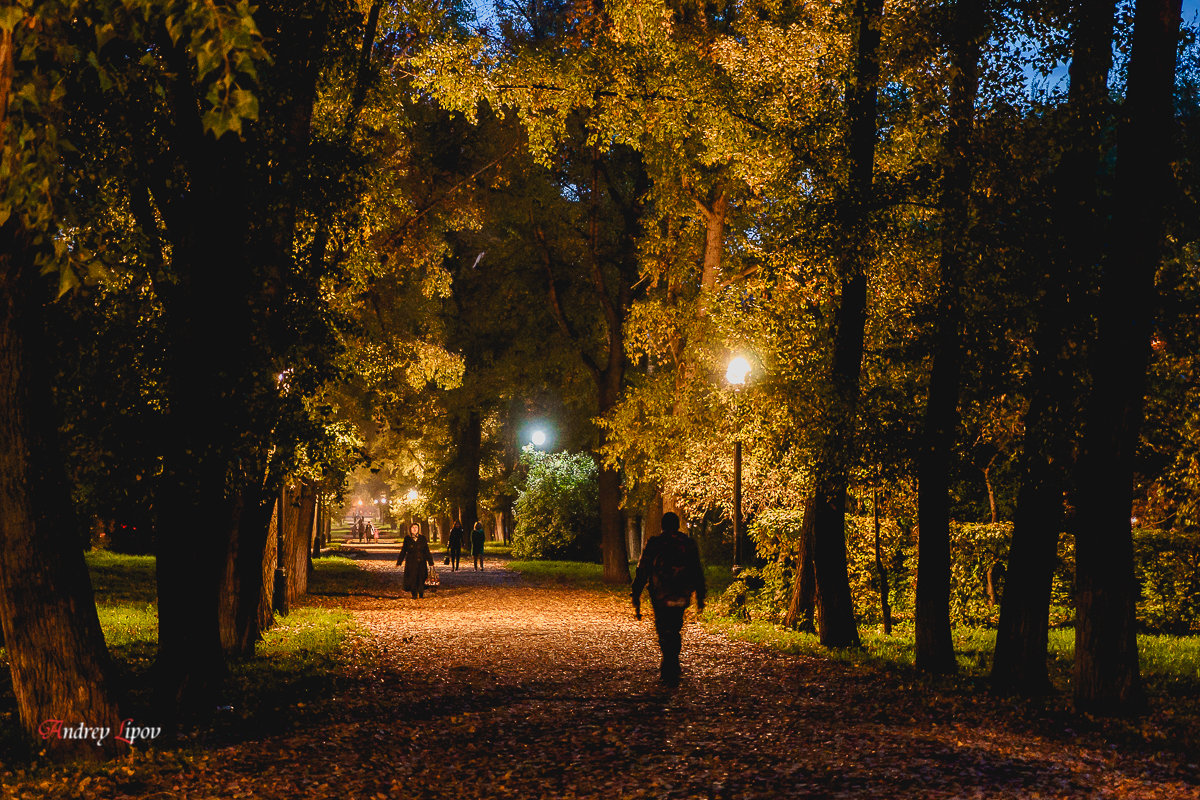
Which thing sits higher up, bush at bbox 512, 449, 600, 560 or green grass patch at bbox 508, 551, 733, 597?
bush at bbox 512, 449, 600, 560

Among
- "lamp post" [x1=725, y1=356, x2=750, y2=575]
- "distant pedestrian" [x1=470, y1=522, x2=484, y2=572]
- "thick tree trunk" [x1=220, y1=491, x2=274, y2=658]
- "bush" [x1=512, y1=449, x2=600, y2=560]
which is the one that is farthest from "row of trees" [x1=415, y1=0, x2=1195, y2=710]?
"bush" [x1=512, y1=449, x2=600, y2=560]

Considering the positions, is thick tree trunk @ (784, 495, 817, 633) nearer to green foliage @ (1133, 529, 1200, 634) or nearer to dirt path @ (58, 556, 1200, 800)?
dirt path @ (58, 556, 1200, 800)

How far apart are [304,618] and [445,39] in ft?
35.8

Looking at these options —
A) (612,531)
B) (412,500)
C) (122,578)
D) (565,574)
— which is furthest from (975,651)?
(412,500)

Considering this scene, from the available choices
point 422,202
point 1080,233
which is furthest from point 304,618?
point 1080,233

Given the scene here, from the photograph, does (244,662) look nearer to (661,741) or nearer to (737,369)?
(661,741)

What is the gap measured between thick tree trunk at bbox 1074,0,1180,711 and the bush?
100ft

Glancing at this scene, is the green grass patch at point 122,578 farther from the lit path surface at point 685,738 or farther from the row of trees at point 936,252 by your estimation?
the row of trees at point 936,252

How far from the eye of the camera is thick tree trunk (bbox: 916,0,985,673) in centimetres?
1056

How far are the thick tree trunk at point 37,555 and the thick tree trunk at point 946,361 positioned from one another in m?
9.02

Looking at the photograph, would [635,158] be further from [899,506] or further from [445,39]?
[899,506]

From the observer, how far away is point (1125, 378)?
854 centimetres

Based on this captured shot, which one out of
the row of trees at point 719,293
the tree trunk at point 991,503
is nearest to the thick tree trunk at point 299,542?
the row of trees at point 719,293

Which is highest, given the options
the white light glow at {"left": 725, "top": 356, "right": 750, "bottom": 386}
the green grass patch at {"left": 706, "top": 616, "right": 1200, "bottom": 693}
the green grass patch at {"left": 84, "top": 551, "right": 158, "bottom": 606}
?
the white light glow at {"left": 725, "top": 356, "right": 750, "bottom": 386}
